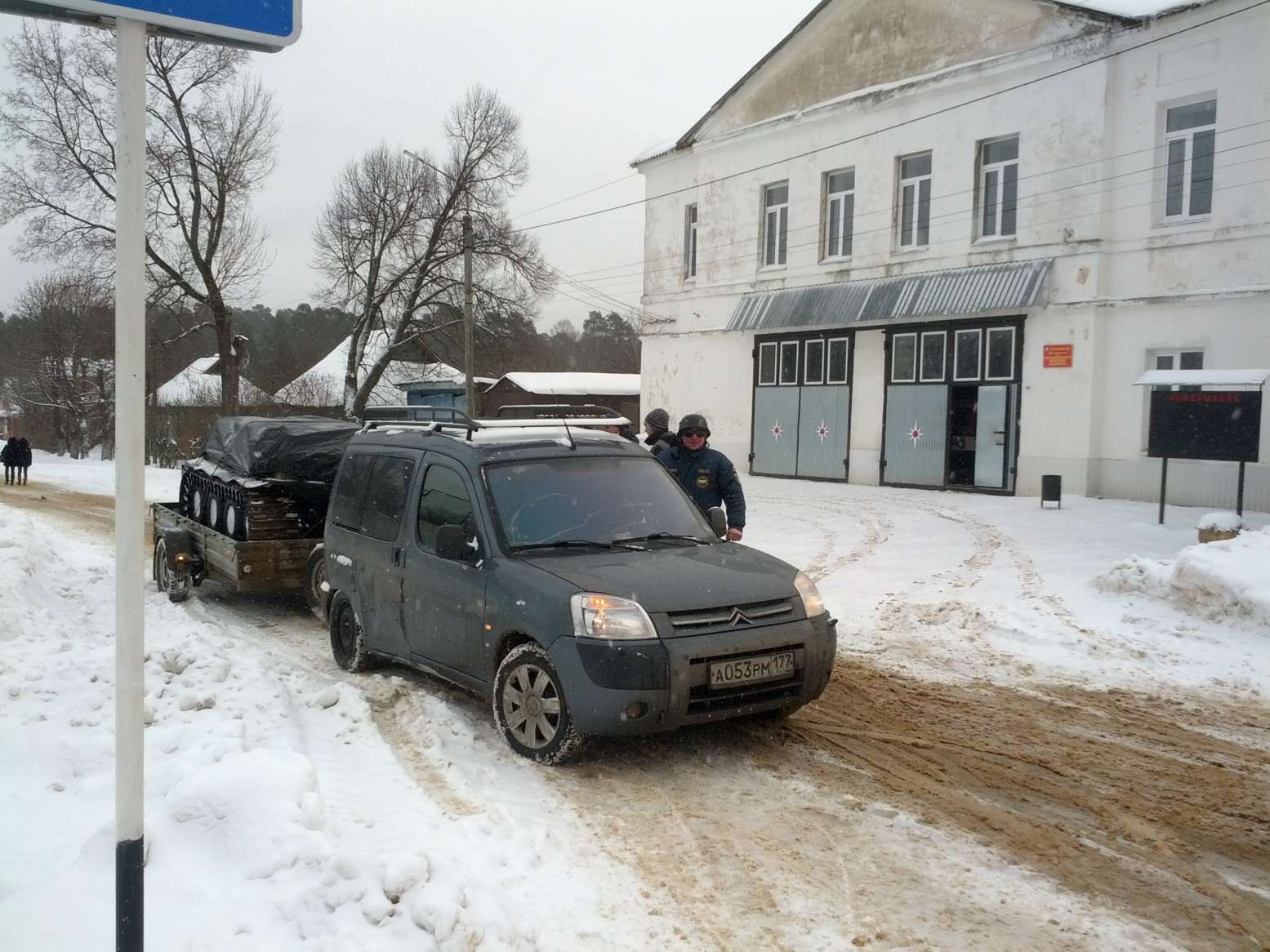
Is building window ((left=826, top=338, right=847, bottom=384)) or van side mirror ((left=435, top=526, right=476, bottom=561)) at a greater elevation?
building window ((left=826, top=338, right=847, bottom=384))

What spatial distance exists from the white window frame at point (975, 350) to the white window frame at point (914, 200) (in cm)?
220

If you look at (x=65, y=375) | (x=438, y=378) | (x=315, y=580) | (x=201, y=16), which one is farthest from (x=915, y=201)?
(x=65, y=375)

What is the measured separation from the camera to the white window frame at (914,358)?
2195cm

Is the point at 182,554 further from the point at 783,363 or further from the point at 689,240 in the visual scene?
the point at 689,240

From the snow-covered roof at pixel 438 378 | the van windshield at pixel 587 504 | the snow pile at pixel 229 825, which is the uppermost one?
the snow-covered roof at pixel 438 378

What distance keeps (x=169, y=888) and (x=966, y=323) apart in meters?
19.8

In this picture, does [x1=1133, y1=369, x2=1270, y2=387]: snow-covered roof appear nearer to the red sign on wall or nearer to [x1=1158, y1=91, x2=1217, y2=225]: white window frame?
the red sign on wall

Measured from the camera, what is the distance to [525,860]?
4.27 metres

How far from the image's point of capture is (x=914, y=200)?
74.1 ft

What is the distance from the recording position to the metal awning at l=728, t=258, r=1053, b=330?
19.7 metres

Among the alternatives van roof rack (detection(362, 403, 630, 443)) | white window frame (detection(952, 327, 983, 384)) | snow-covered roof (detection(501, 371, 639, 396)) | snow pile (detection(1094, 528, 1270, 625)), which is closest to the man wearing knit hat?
van roof rack (detection(362, 403, 630, 443))

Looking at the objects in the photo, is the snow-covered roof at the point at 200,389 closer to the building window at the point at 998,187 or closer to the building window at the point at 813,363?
the building window at the point at 813,363

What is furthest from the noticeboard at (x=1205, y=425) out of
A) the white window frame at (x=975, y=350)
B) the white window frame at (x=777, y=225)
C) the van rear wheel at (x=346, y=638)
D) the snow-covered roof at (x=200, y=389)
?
the snow-covered roof at (x=200, y=389)

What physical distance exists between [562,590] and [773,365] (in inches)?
816
